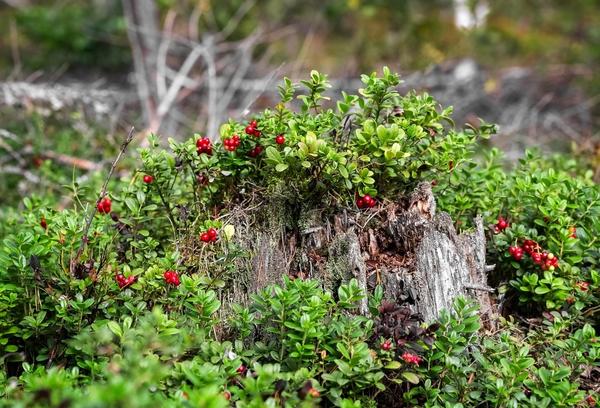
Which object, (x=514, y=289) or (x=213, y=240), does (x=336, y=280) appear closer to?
(x=213, y=240)

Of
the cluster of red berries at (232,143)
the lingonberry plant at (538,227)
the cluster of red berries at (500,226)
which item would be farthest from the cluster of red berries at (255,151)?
the cluster of red berries at (500,226)

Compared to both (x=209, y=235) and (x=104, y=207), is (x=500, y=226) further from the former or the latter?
(x=104, y=207)

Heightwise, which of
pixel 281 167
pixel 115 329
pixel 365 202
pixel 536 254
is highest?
pixel 281 167

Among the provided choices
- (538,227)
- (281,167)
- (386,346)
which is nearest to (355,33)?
(538,227)

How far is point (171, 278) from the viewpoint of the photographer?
289 cm

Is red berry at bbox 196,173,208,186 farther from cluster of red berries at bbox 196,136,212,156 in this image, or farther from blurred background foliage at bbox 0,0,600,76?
blurred background foliage at bbox 0,0,600,76

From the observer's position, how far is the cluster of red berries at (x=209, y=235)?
307cm

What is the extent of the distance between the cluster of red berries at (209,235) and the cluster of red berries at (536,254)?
5.35ft

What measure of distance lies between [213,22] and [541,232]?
8.21m

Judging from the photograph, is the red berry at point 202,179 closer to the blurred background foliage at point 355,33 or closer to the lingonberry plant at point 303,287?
the lingonberry plant at point 303,287

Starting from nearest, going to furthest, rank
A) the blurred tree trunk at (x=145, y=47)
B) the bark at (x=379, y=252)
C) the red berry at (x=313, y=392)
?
→ 1. the red berry at (x=313, y=392)
2. the bark at (x=379, y=252)
3. the blurred tree trunk at (x=145, y=47)

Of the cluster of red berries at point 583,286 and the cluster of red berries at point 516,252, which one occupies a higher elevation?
the cluster of red berries at point 516,252

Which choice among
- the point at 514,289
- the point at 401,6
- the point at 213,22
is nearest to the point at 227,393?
the point at 514,289

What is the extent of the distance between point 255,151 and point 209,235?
0.53 meters
